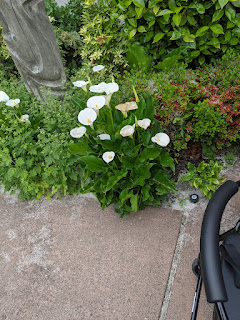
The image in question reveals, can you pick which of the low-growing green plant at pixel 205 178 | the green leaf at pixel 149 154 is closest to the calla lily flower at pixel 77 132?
the green leaf at pixel 149 154

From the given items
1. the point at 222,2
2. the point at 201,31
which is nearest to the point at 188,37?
the point at 201,31

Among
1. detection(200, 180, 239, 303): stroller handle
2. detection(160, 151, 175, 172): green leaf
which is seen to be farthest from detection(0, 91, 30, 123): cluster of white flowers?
detection(200, 180, 239, 303): stroller handle

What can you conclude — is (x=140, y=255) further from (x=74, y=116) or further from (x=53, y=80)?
(x=53, y=80)

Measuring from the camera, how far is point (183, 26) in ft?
9.32

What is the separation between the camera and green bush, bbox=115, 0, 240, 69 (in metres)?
2.65

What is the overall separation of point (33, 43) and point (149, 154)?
1.31 m

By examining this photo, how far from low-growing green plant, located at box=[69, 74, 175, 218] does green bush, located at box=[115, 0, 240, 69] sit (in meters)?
1.00

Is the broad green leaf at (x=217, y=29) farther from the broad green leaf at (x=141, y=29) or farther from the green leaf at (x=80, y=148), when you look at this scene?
the green leaf at (x=80, y=148)

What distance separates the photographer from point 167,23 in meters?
2.82

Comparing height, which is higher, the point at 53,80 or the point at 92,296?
the point at 53,80

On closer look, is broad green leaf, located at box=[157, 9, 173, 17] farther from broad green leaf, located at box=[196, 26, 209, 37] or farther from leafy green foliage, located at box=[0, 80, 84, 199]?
leafy green foliage, located at box=[0, 80, 84, 199]

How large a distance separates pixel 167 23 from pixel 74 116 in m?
1.25

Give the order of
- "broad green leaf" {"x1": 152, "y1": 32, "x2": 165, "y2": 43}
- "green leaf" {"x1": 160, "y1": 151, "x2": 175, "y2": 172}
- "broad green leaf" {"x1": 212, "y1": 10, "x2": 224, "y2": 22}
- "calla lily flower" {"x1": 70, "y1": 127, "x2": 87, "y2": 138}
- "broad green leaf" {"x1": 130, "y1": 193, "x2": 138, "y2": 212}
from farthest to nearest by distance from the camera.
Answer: "broad green leaf" {"x1": 152, "y1": 32, "x2": 165, "y2": 43} → "broad green leaf" {"x1": 212, "y1": 10, "x2": 224, "y2": 22} → "broad green leaf" {"x1": 130, "y1": 193, "x2": 138, "y2": 212} → "green leaf" {"x1": 160, "y1": 151, "x2": 175, "y2": 172} → "calla lily flower" {"x1": 70, "y1": 127, "x2": 87, "y2": 138}

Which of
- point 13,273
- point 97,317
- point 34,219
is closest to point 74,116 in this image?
point 34,219
